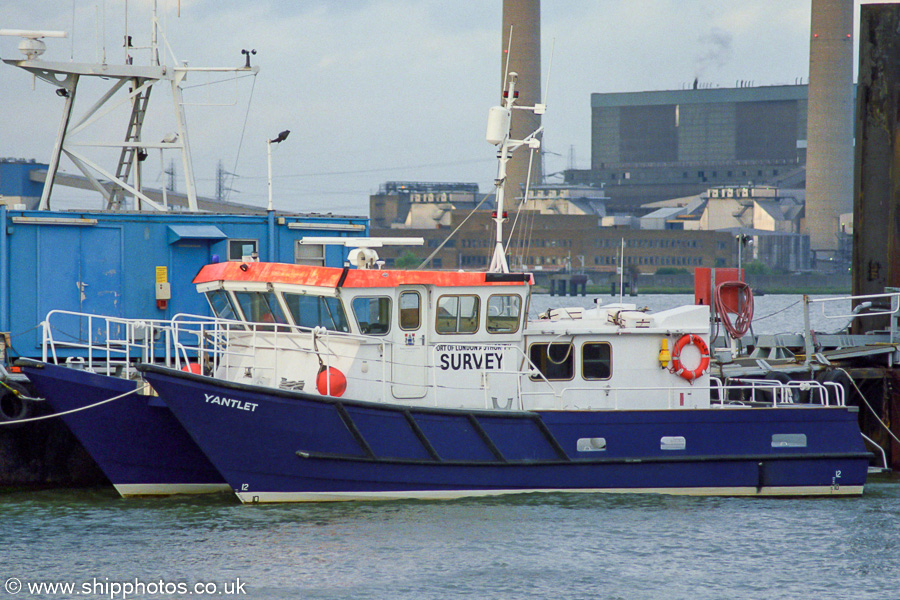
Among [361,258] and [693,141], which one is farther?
[693,141]

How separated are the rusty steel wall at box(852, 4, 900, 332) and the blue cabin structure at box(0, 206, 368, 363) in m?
8.52

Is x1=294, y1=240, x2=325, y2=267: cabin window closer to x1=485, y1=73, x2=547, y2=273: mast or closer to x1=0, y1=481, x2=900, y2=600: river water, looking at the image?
x1=485, y1=73, x2=547, y2=273: mast

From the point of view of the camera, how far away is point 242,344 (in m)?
13.4

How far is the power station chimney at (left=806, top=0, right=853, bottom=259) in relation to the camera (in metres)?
94.7

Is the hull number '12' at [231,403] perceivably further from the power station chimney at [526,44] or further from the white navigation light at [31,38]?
the power station chimney at [526,44]

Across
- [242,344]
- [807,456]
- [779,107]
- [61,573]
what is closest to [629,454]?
[807,456]

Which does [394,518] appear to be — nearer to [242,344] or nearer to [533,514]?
[533,514]

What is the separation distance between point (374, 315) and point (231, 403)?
1.96 metres

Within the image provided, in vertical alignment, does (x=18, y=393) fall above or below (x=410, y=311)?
below

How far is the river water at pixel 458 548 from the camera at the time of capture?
10.7 m

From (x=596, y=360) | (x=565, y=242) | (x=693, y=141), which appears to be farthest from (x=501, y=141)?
(x=693, y=141)

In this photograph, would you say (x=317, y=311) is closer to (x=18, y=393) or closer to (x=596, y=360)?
(x=596, y=360)

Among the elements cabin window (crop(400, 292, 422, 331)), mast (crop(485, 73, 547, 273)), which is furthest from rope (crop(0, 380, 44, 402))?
mast (crop(485, 73, 547, 273))

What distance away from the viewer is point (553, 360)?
528 inches
